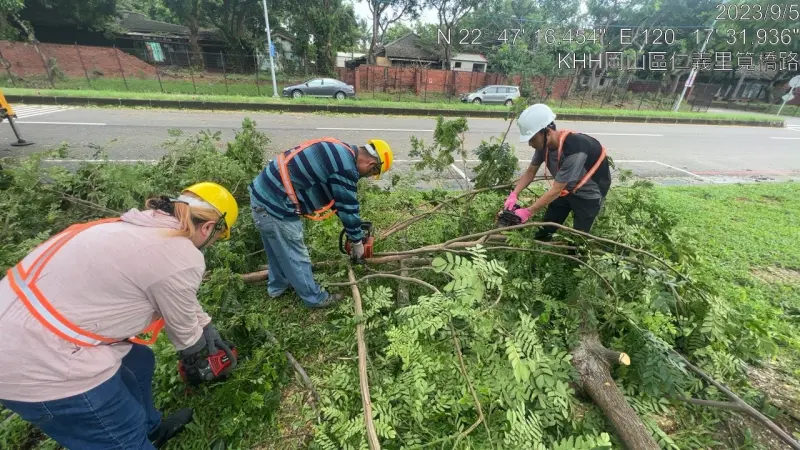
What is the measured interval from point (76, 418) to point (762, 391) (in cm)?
371

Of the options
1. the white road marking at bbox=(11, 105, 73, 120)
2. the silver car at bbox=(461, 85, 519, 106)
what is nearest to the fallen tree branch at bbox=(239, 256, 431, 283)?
the white road marking at bbox=(11, 105, 73, 120)

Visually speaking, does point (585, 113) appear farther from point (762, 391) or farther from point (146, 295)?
point (146, 295)

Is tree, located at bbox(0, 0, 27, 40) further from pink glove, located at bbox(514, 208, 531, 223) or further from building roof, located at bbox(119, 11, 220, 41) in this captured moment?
pink glove, located at bbox(514, 208, 531, 223)

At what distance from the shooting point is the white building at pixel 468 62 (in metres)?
29.2

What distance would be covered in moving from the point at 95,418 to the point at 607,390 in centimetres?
245

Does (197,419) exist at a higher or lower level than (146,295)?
lower

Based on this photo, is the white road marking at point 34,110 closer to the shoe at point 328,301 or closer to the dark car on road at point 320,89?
the dark car on road at point 320,89

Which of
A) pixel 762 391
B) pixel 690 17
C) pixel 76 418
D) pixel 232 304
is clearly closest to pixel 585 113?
pixel 762 391

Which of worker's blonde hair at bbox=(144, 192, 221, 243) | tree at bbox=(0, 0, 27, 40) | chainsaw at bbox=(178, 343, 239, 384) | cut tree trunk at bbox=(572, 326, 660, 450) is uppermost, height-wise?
tree at bbox=(0, 0, 27, 40)

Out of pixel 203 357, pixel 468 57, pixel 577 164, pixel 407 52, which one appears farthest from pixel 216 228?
pixel 468 57

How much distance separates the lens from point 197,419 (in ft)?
6.31

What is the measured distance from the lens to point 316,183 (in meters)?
2.31

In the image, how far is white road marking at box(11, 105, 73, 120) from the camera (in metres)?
8.66

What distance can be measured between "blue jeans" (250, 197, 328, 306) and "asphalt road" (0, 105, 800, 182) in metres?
3.75
